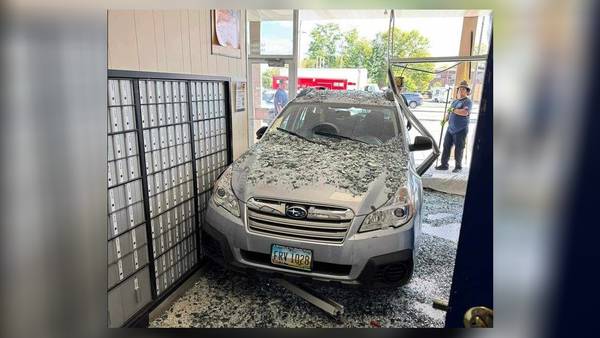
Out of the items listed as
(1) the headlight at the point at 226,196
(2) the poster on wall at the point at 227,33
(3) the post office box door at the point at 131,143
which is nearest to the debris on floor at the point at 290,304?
(1) the headlight at the point at 226,196

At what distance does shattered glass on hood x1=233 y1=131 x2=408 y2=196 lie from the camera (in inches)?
71.2

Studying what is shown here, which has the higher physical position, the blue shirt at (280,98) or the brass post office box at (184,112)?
→ the blue shirt at (280,98)

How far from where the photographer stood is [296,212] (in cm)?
168

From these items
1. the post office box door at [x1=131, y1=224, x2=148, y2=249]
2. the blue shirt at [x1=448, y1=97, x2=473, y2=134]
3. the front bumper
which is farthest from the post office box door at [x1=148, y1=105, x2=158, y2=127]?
the blue shirt at [x1=448, y1=97, x2=473, y2=134]

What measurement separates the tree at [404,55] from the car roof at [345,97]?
12.4 inches

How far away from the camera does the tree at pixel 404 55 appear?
260 centimetres

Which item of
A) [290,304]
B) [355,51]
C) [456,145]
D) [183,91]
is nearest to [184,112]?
[183,91]

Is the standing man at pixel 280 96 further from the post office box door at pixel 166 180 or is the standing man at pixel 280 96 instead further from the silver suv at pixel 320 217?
the post office box door at pixel 166 180

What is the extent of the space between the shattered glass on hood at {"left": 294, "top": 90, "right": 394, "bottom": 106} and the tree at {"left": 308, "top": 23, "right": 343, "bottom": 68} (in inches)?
9.3

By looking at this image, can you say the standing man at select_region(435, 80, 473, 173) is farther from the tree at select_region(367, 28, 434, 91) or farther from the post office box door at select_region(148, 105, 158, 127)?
the post office box door at select_region(148, 105, 158, 127)

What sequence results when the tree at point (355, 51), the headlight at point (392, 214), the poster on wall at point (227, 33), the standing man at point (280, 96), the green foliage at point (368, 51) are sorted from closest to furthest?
the headlight at point (392, 214) → the poster on wall at point (227, 33) → the tree at point (355, 51) → the green foliage at point (368, 51) → the standing man at point (280, 96)
